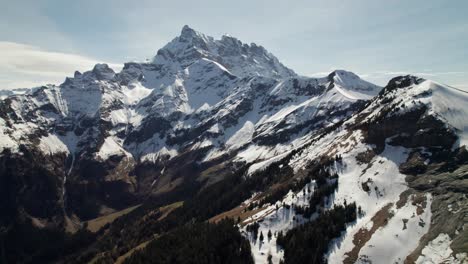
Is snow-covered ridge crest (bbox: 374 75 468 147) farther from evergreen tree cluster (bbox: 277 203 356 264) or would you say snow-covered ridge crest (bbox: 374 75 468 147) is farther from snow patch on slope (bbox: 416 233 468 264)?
evergreen tree cluster (bbox: 277 203 356 264)

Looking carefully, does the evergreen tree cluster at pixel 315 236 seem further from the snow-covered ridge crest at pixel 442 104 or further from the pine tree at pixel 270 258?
the snow-covered ridge crest at pixel 442 104

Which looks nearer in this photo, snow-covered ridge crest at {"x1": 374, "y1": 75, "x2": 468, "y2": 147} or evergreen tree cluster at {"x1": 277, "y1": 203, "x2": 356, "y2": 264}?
evergreen tree cluster at {"x1": 277, "y1": 203, "x2": 356, "y2": 264}

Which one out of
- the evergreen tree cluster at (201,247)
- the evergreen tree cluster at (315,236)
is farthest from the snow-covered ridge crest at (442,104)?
the evergreen tree cluster at (201,247)

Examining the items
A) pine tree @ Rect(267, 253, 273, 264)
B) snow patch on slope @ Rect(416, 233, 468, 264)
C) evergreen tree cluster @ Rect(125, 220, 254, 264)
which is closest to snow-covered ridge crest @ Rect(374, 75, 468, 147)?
snow patch on slope @ Rect(416, 233, 468, 264)

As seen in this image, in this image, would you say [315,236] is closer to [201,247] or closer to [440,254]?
[440,254]

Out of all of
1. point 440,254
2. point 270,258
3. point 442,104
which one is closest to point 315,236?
point 270,258

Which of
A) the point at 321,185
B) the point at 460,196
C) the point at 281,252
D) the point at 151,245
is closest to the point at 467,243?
the point at 460,196

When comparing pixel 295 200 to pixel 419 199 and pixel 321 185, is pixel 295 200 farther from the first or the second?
pixel 419 199
